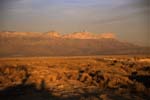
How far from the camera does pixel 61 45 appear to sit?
4141 cm

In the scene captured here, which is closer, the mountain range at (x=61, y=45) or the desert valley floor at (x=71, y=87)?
the desert valley floor at (x=71, y=87)

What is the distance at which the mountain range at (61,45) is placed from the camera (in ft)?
116

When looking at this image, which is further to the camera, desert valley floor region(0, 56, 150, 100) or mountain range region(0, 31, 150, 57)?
mountain range region(0, 31, 150, 57)

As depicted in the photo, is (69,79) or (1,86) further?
(69,79)

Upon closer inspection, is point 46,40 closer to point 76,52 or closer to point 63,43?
point 63,43

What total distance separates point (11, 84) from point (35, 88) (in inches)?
39.6

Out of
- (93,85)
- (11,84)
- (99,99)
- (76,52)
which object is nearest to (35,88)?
(11,84)

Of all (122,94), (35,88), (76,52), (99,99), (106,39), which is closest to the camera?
(99,99)

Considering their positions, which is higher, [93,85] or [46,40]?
[46,40]

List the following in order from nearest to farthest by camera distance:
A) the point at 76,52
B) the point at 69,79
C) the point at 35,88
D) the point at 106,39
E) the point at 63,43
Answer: the point at 35,88
the point at 69,79
the point at 76,52
the point at 63,43
the point at 106,39

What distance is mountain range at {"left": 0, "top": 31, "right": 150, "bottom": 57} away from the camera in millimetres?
35353

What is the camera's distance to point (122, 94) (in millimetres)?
8234

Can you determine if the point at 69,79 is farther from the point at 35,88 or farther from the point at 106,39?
the point at 106,39

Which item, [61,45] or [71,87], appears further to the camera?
[61,45]
